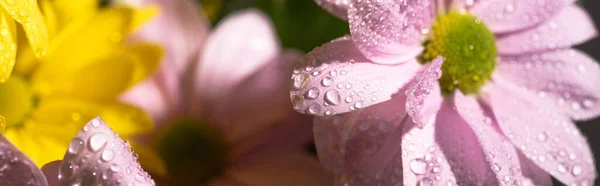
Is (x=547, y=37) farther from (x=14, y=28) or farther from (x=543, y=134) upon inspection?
(x=14, y=28)

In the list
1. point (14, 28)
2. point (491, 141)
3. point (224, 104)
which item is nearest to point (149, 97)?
point (224, 104)

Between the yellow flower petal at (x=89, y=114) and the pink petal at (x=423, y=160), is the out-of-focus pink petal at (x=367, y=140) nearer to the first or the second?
the pink petal at (x=423, y=160)

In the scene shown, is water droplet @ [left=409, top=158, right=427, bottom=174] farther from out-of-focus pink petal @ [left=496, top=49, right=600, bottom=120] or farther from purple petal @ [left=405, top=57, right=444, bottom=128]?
out-of-focus pink petal @ [left=496, top=49, right=600, bottom=120]

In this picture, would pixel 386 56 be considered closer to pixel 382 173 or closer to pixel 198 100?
pixel 382 173

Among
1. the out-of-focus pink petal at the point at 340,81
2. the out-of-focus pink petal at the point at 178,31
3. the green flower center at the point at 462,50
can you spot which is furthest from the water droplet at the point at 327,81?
the out-of-focus pink petal at the point at 178,31

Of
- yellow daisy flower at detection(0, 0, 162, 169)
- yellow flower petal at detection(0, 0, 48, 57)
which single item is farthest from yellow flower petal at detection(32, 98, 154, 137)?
yellow flower petal at detection(0, 0, 48, 57)

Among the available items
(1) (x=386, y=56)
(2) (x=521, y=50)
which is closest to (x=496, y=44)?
(2) (x=521, y=50)
